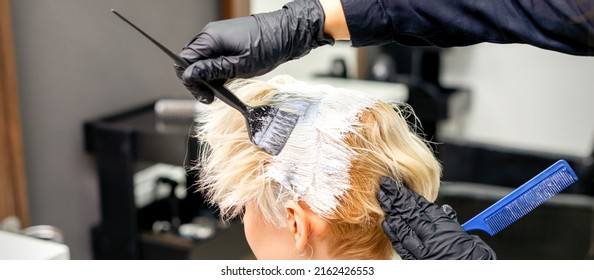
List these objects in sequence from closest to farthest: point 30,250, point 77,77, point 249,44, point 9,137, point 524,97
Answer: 1. point 249,44
2. point 30,250
3. point 9,137
4. point 77,77
5. point 524,97

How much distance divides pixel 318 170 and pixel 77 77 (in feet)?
4.68

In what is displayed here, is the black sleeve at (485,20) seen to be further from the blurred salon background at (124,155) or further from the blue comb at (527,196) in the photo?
the blurred salon background at (124,155)

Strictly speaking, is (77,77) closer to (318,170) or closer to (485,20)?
(318,170)

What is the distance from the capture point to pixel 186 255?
2318 mm

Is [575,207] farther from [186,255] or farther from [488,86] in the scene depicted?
[488,86]

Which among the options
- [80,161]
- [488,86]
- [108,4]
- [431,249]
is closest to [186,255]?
[80,161]

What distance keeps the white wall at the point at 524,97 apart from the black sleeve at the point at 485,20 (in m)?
2.62

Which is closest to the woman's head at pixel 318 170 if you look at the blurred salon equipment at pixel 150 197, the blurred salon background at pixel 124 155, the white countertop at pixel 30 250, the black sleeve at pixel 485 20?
the black sleeve at pixel 485 20

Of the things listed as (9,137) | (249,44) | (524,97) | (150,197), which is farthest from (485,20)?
(524,97)

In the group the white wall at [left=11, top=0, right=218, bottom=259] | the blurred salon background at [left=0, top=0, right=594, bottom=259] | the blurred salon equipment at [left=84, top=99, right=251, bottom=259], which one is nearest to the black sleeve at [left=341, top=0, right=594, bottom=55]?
the blurred salon background at [left=0, top=0, right=594, bottom=259]

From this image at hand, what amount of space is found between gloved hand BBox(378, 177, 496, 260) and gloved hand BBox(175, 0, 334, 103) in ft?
0.92

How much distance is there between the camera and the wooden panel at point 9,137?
1977mm

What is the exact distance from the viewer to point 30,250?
1540 mm

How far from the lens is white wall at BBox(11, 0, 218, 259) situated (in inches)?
84.7
